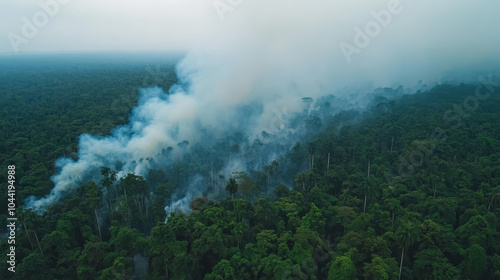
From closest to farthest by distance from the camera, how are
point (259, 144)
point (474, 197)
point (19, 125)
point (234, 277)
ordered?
1. point (234, 277)
2. point (474, 197)
3. point (259, 144)
4. point (19, 125)

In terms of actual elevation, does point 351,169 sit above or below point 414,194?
above

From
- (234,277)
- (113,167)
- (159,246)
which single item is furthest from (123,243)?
(113,167)

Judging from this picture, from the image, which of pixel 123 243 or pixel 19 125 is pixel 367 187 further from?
pixel 19 125

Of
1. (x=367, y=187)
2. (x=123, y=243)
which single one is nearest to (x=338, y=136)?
(x=367, y=187)

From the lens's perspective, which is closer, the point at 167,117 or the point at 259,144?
the point at 259,144

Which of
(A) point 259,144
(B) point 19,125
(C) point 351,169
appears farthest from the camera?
(B) point 19,125

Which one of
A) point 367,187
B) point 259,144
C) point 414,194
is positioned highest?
point 259,144

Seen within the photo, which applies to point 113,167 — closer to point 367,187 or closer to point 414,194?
point 367,187
